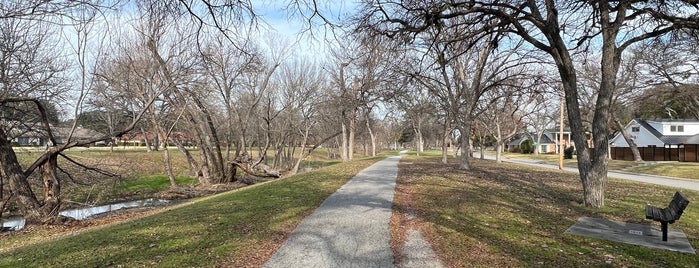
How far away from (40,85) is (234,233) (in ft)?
40.2

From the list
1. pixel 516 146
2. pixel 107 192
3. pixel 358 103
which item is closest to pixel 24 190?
pixel 107 192

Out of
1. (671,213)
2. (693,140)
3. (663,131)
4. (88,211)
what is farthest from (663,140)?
(88,211)

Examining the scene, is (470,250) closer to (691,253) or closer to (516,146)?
(691,253)

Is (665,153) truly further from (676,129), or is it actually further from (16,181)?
(16,181)

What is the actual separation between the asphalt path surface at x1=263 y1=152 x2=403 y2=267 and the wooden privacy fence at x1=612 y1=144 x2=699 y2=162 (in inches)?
1476

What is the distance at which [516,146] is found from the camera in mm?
84375

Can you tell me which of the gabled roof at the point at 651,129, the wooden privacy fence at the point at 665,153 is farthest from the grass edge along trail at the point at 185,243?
the gabled roof at the point at 651,129

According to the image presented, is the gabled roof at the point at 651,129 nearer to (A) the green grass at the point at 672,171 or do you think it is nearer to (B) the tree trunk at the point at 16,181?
(A) the green grass at the point at 672,171

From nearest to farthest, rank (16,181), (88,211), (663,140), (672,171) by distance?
(16,181) → (88,211) → (672,171) → (663,140)

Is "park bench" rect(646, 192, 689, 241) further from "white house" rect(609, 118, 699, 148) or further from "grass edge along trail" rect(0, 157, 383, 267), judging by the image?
"white house" rect(609, 118, 699, 148)

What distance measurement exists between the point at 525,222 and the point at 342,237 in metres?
3.55

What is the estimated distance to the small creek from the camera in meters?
12.6

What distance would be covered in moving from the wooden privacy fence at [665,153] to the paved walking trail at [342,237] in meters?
37.6

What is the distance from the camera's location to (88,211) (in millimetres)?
15656
